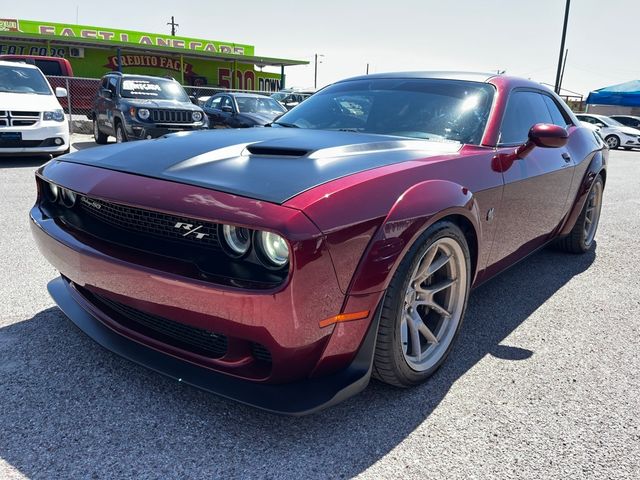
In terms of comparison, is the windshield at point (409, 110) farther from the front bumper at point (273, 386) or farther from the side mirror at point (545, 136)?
the front bumper at point (273, 386)

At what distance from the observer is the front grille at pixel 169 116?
959 centimetres

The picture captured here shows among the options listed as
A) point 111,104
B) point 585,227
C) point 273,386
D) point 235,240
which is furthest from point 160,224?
point 111,104

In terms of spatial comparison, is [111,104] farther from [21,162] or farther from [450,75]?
[450,75]

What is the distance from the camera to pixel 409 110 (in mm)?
2971

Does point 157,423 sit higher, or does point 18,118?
point 18,118

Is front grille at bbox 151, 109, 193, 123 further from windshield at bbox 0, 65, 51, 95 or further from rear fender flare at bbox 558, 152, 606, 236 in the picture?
rear fender flare at bbox 558, 152, 606, 236

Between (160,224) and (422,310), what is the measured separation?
4.18ft

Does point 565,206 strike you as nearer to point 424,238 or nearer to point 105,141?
point 424,238

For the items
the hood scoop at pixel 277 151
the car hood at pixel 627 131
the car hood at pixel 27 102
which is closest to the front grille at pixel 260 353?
the hood scoop at pixel 277 151

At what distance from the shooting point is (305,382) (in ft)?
5.94

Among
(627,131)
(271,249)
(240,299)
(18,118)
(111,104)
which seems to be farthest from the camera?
(627,131)

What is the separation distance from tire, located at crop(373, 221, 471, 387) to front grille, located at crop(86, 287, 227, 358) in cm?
62

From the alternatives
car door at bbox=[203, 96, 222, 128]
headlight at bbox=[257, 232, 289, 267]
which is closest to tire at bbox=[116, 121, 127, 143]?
car door at bbox=[203, 96, 222, 128]

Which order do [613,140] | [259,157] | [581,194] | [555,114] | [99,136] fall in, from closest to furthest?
[259,157] < [555,114] < [581,194] < [99,136] < [613,140]
